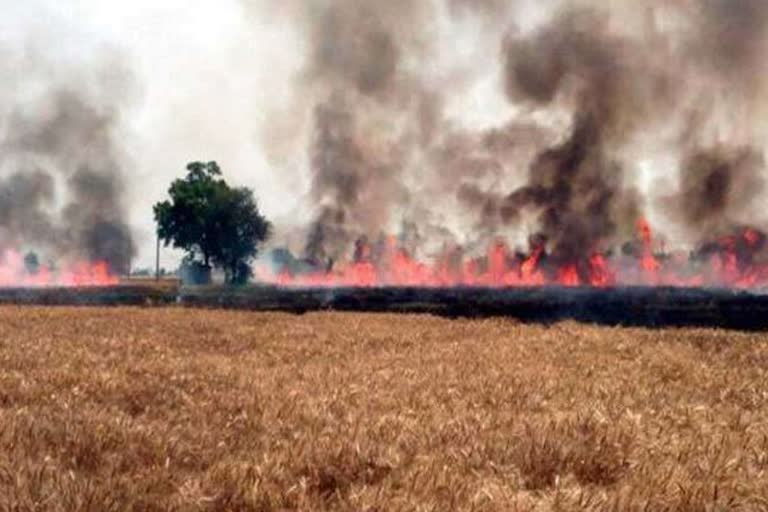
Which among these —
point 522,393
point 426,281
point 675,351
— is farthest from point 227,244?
point 522,393

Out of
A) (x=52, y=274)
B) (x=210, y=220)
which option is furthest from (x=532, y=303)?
(x=52, y=274)

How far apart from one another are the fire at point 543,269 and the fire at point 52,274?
1052 inches

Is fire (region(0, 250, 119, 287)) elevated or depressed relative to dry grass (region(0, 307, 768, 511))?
elevated

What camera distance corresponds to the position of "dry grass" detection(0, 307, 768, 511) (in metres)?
4.36

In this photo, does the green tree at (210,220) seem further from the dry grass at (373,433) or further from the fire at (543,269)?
the dry grass at (373,433)

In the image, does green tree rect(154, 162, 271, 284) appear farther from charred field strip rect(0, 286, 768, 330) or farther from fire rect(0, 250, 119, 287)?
charred field strip rect(0, 286, 768, 330)

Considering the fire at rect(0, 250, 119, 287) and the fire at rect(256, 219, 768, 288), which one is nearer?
the fire at rect(256, 219, 768, 288)

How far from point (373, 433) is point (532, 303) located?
161 feet

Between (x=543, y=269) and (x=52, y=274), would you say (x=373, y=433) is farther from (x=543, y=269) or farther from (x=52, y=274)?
(x=52, y=274)

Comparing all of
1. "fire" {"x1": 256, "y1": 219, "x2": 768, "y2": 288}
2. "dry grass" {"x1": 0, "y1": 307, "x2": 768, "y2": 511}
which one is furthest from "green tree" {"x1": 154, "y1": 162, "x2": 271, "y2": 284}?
"dry grass" {"x1": 0, "y1": 307, "x2": 768, "y2": 511}

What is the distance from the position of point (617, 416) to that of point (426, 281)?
10006cm

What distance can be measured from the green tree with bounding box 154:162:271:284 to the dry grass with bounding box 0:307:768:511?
91914 mm

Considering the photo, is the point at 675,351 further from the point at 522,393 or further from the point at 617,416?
the point at 617,416

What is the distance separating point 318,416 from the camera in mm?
7227
